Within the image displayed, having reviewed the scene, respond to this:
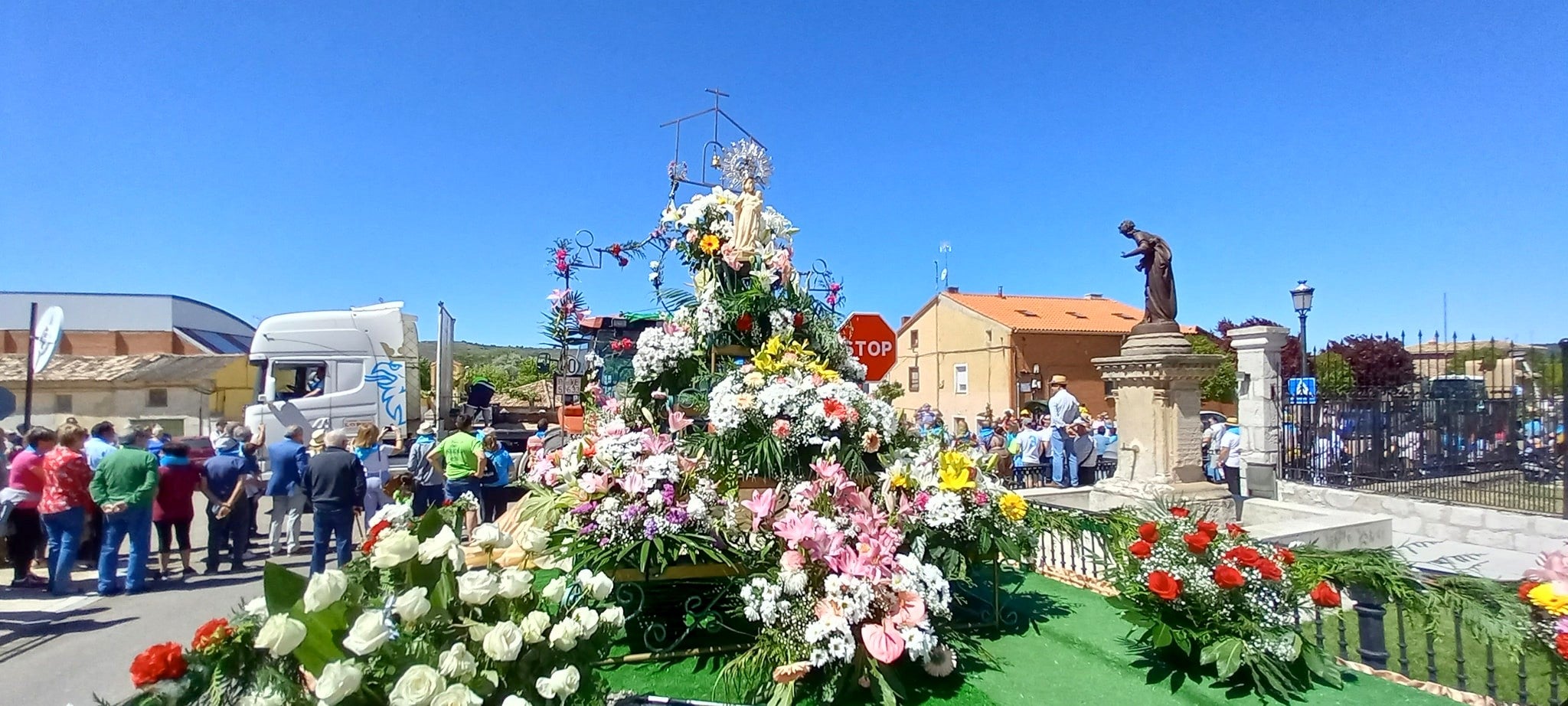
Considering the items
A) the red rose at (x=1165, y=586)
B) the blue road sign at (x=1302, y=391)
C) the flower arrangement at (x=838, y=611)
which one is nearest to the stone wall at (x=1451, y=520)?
the blue road sign at (x=1302, y=391)

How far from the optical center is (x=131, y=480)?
679 cm

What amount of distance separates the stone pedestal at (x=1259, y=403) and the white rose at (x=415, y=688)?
35.1 feet

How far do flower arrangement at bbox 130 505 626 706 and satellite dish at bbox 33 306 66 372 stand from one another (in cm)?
1122

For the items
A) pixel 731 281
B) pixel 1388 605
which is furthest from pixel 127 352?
pixel 1388 605

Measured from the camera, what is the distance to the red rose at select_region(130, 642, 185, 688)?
1818mm

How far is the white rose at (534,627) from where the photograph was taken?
2160mm

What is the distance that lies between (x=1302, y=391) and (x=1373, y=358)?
14.5 metres

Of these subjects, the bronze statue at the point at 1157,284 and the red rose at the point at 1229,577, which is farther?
the bronze statue at the point at 1157,284

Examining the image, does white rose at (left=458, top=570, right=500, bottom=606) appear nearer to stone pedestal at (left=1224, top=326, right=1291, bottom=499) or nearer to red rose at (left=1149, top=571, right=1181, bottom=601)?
red rose at (left=1149, top=571, right=1181, bottom=601)

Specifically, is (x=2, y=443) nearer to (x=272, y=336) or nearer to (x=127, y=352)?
(x=272, y=336)

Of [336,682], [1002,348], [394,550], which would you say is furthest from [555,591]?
[1002,348]

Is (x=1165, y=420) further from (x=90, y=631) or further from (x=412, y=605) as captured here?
(x=90, y=631)

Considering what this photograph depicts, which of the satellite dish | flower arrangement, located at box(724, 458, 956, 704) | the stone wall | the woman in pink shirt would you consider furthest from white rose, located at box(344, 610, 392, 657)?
the satellite dish

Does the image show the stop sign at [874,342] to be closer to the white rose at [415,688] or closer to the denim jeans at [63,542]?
the white rose at [415,688]
